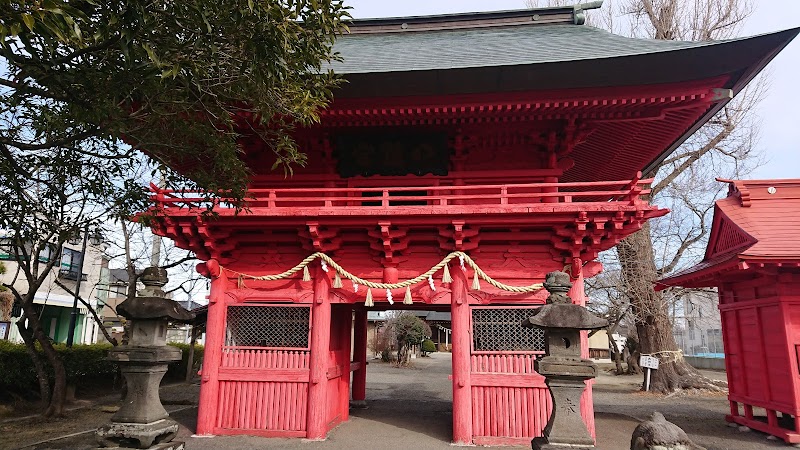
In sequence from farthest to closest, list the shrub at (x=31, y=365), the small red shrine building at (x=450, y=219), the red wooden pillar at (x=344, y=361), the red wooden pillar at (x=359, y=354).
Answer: the red wooden pillar at (x=359, y=354) → the shrub at (x=31, y=365) → the red wooden pillar at (x=344, y=361) → the small red shrine building at (x=450, y=219)

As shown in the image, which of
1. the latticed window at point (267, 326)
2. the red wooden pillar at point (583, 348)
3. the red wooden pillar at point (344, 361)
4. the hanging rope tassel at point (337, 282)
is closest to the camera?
the red wooden pillar at point (583, 348)

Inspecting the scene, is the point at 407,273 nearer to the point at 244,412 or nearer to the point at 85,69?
the point at 244,412

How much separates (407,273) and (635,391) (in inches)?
555

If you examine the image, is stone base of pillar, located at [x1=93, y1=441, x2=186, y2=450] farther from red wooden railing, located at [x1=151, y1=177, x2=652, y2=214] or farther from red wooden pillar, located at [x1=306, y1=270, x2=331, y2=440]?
red wooden railing, located at [x1=151, y1=177, x2=652, y2=214]

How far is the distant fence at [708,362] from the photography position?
26.7 metres

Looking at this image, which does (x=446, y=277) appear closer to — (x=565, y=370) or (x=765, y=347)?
(x=565, y=370)

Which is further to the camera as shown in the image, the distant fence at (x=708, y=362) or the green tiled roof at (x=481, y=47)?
the distant fence at (x=708, y=362)

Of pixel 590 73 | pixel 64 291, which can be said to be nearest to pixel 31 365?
pixel 590 73

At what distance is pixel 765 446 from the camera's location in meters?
9.08

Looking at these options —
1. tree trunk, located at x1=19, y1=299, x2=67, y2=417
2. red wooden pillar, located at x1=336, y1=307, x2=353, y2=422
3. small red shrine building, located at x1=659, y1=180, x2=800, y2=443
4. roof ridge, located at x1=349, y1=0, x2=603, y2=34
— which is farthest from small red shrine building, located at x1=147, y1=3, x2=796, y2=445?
tree trunk, located at x1=19, y1=299, x2=67, y2=417

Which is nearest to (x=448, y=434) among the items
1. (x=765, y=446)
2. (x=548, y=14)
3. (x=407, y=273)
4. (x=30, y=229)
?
(x=407, y=273)

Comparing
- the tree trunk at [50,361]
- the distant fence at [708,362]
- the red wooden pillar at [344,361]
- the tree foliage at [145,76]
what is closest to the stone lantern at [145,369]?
the tree foliage at [145,76]

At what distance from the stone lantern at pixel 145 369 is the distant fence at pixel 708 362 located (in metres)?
30.5

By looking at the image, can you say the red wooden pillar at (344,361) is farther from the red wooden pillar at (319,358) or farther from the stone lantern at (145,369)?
the stone lantern at (145,369)
